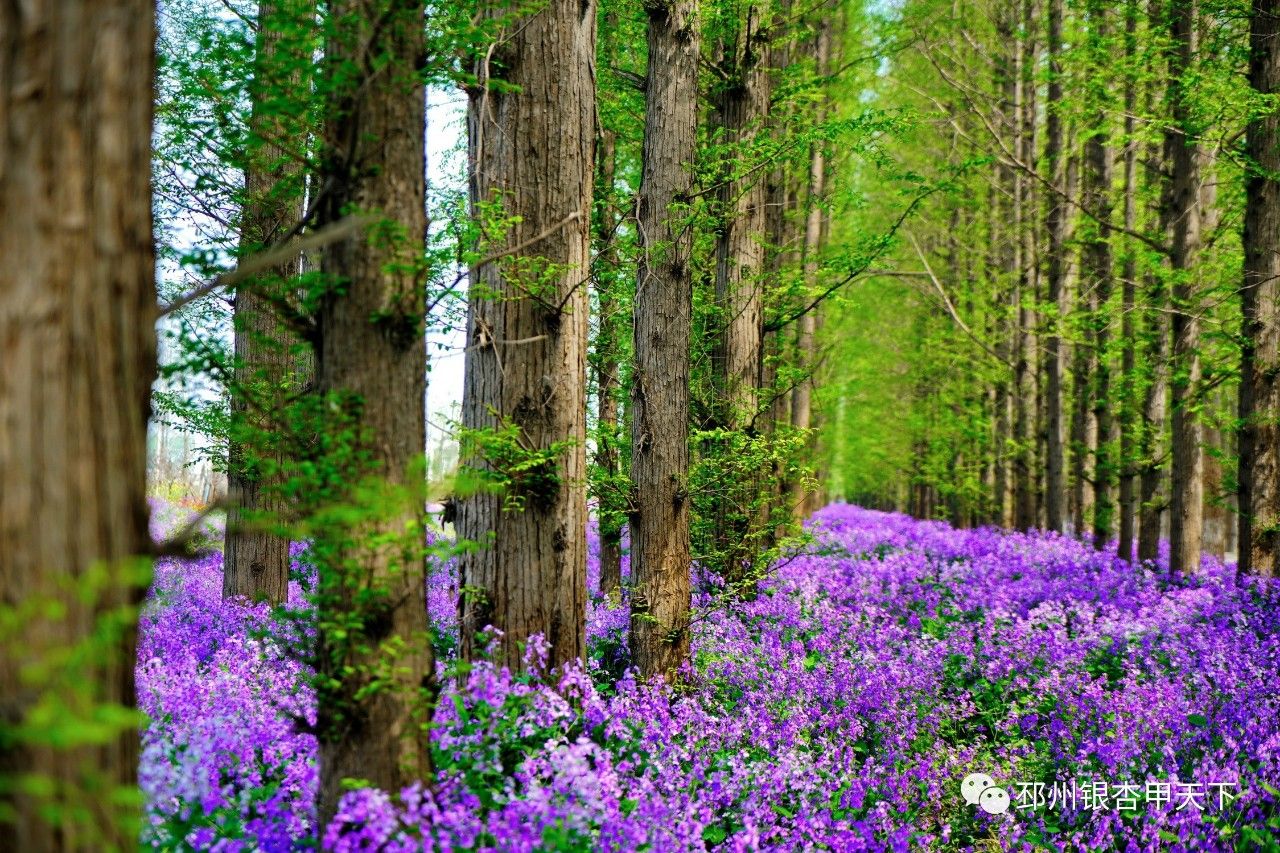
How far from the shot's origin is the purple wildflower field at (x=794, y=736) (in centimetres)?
320

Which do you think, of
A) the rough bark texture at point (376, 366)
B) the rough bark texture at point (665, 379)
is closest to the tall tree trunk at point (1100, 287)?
the rough bark texture at point (665, 379)

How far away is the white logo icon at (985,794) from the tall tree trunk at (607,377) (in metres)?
3.04

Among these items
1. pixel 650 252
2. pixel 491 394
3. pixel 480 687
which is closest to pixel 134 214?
pixel 480 687

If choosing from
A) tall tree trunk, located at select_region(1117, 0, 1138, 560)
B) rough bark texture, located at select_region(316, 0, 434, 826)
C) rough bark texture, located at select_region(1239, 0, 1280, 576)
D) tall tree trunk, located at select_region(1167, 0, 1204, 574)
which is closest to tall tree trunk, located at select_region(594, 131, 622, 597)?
rough bark texture, located at select_region(316, 0, 434, 826)

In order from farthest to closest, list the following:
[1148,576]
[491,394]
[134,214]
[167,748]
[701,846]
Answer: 1. [1148,576]
2. [491,394]
3. [701,846]
4. [167,748]
5. [134,214]

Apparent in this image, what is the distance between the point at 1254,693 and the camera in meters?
6.31

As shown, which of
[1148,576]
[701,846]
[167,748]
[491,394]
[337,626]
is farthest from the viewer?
[1148,576]

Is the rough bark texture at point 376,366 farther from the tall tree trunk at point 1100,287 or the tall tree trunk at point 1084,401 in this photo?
the tall tree trunk at point 1084,401

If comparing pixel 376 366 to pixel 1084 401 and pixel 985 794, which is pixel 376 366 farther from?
pixel 1084 401

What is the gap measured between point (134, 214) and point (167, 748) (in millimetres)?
2330

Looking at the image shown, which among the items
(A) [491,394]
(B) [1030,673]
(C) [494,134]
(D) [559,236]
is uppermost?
(C) [494,134]

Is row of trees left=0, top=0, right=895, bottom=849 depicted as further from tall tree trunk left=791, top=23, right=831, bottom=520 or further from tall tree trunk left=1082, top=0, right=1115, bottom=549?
tall tree trunk left=1082, top=0, right=1115, bottom=549

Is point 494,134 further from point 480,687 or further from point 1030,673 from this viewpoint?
point 1030,673

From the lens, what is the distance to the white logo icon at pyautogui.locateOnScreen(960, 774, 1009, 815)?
5.32m
